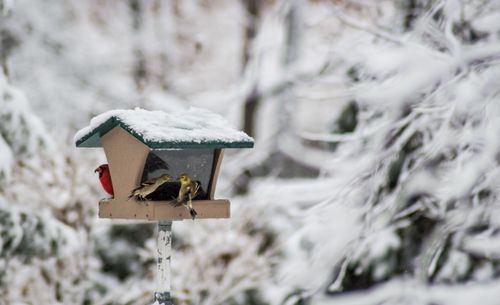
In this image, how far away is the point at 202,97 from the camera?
527 inches

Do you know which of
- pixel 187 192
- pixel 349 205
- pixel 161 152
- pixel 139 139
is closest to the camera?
pixel 139 139

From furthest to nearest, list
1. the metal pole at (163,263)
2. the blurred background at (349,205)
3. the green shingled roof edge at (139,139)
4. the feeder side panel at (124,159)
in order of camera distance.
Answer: the blurred background at (349,205), the feeder side panel at (124,159), the metal pole at (163,263), the green shingled roof edge at (139,139)

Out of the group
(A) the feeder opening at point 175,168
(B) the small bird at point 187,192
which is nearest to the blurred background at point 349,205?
(A) the feeder opening at point 175,168

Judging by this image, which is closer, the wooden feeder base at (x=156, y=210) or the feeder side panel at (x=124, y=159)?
the wooden feeder base at (x=156, y=210)

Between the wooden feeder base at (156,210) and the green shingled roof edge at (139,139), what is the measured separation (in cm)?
26

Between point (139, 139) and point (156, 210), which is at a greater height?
point (139, 139)

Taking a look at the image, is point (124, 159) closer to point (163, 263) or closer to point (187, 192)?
point (187, 192)

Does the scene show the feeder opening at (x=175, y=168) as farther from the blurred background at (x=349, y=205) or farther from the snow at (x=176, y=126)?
the blurred background at (x=349, y=205)

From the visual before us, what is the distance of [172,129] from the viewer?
14.9ft

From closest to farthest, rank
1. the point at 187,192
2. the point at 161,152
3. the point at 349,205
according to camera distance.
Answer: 1. the point at 187,192
2. the point at 161,152
3. the point at 349,205

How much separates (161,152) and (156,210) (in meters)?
0.34

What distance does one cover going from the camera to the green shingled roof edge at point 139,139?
442 cm

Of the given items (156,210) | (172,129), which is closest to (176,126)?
(172,129)

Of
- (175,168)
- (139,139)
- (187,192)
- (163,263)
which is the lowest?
(163,263)
